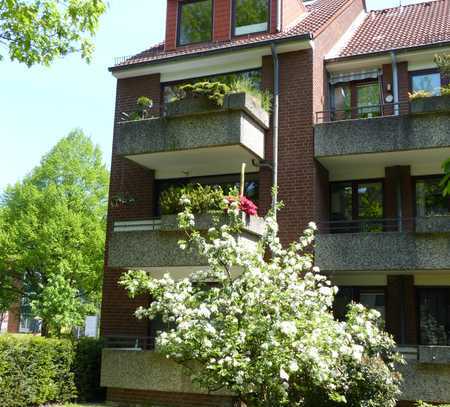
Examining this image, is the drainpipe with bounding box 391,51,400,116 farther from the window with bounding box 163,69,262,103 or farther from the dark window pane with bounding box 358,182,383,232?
the window with bounding box 163,69,262,103

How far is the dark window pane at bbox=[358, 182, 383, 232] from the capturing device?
52.9 feet

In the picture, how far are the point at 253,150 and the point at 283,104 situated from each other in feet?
5.76

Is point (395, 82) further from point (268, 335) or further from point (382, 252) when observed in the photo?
point (268, 335)

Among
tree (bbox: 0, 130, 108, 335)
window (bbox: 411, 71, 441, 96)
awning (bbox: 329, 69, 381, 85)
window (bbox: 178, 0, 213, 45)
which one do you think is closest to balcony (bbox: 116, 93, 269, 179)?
awning (bbox: 329, 69, 381, 85)

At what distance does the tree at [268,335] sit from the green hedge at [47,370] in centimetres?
453

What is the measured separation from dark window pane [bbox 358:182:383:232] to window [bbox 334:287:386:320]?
1.62 meters

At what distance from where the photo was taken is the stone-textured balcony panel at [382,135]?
14.2 m

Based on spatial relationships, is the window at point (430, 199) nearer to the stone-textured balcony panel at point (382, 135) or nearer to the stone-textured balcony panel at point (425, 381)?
the stone-textured balcony panel at point (382, 135)

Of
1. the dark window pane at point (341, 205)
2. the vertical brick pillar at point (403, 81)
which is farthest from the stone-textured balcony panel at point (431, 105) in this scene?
the dark window pane at point (341, 205)

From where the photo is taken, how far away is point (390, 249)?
1384cm

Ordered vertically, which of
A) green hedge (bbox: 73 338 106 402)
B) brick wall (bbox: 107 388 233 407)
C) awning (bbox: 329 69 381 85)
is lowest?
brick wall (bbox: 107 388 233 407)

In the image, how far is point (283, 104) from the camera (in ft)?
52.2

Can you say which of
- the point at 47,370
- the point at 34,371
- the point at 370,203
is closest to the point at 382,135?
the point at 370,203

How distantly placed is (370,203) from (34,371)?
9.53m
